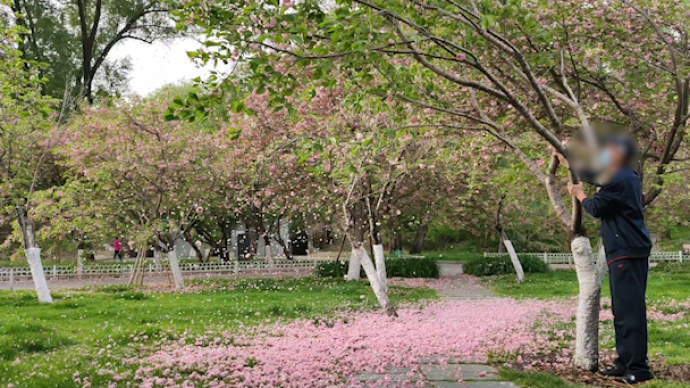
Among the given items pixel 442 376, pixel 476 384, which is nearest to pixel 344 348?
pixel 442 376

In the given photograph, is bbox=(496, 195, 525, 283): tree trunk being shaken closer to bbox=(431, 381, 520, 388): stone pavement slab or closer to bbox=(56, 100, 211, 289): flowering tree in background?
bbox=(56, 100, 211, 289): flowering tree in background

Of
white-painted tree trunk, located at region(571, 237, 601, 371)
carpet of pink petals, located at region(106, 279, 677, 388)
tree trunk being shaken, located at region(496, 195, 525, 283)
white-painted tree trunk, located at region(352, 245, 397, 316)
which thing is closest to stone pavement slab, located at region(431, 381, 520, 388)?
carpet of pink petals, located at region(106, 279, 677, 388)

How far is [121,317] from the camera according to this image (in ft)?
32.5

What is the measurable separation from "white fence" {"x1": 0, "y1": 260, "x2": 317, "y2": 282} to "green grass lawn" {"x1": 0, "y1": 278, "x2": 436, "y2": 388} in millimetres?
4296

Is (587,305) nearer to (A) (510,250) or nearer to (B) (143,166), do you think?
(B) (143,166)

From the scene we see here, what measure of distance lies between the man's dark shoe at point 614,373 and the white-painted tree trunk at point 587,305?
0.22 m

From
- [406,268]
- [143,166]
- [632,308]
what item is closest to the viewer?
[632,308]

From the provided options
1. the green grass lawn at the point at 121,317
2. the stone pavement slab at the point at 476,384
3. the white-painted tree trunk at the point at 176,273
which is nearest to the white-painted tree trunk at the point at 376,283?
the green grass lawn at the point at 121,317

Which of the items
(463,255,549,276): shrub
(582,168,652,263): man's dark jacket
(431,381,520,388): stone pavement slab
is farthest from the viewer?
(463,255,549,276): shrub

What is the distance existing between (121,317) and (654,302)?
11.5m

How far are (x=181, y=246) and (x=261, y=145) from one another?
28789 millimetres

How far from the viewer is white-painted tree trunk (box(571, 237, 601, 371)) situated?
538 centimetres

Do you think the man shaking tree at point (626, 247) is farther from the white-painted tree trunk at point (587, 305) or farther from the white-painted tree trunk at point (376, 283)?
the white-painted tree trunk at point (376, 283)

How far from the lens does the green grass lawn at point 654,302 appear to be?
519 centimetres
